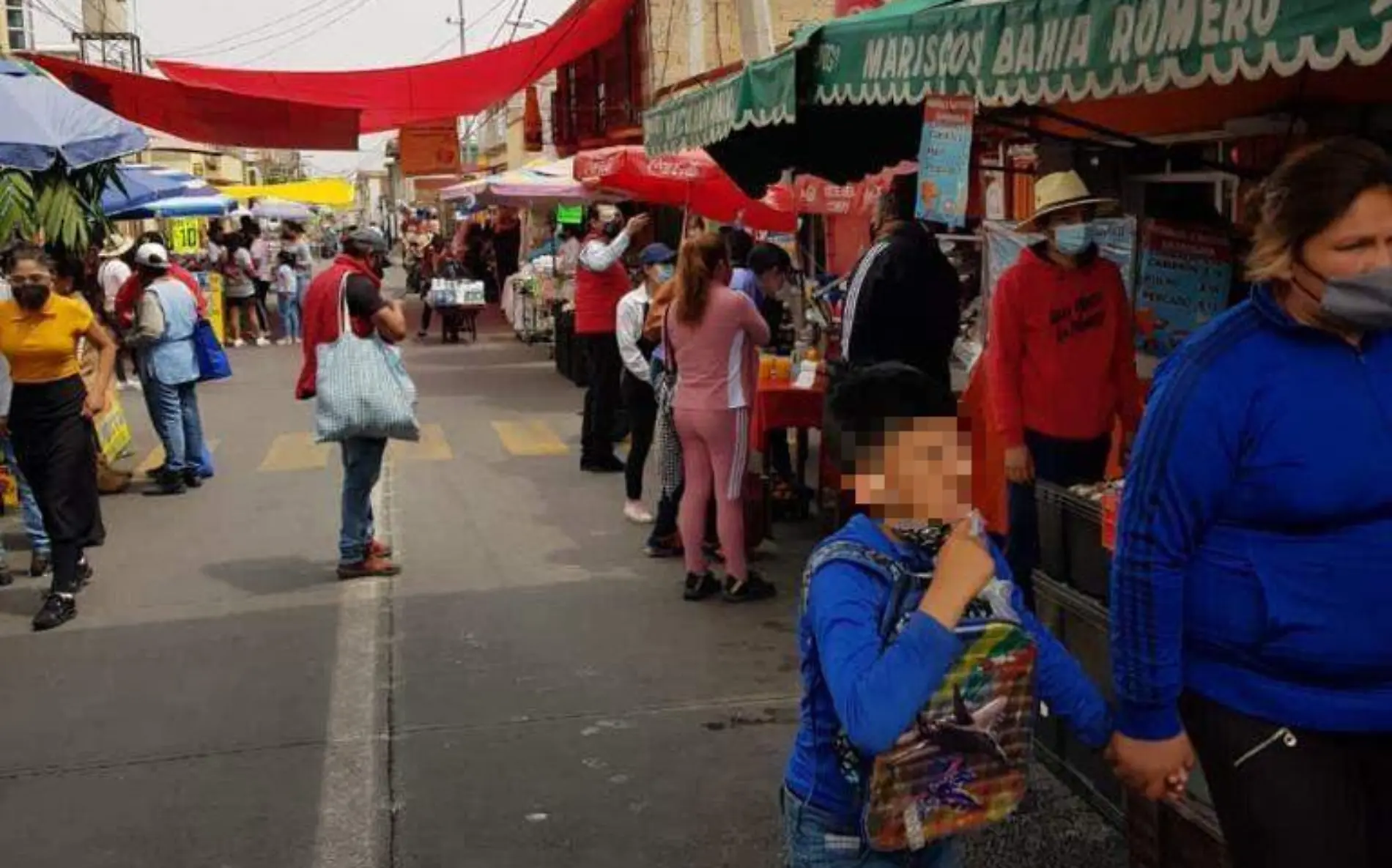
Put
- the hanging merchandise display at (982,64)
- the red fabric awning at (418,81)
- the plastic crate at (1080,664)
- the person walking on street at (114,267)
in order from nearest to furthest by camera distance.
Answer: the hanging merchandise display at (982,64)
the plastic crate at (1080,664)
the red fabric awning at (418,81)
the person walking on street at (114,267)

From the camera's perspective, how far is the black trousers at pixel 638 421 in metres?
9.06

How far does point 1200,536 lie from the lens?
2371 millimetres

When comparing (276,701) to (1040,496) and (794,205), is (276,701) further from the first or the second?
(794,205)

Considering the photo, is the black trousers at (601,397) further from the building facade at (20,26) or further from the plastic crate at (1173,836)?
the building facade at (20,26)

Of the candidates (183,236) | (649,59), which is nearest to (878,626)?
(649,59)

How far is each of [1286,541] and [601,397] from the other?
8.54 m

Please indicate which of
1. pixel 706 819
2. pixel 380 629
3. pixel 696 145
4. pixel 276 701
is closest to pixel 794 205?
pixel 696 145

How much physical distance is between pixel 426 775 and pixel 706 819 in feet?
3.49

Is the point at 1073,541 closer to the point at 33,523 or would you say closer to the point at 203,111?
the point at 33,523

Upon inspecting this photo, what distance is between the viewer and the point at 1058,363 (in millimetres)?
5590

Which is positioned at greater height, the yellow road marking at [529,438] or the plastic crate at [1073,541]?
the plastic crate at [1073,541]

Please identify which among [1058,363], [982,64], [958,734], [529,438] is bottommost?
[529,438]

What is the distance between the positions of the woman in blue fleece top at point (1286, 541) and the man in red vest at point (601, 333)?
7973 millimetres

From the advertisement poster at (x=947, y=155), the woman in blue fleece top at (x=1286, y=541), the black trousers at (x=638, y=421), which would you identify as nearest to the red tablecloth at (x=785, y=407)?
the black trousers at (x=638, y=421)
